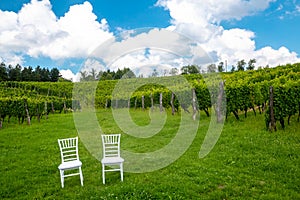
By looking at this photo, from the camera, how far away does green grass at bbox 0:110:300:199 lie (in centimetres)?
627

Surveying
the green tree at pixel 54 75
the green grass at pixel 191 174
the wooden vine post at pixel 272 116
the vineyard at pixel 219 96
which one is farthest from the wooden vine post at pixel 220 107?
the green tree at pixel 54 75

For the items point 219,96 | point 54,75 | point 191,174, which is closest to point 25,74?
point 54,75

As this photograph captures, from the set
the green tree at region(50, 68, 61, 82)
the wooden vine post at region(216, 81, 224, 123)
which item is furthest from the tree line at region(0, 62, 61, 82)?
the wooden vine post at region(216, 81, 224, 123)

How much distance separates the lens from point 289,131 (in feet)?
38.2

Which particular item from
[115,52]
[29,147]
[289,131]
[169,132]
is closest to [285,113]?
[289,131]

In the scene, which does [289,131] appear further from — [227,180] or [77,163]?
[77,163]

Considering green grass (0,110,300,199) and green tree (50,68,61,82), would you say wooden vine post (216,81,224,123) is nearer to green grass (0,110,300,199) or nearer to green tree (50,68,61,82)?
green grass (0,110,300,199)

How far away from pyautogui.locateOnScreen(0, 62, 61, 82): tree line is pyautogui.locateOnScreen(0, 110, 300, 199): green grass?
7196 centimetres

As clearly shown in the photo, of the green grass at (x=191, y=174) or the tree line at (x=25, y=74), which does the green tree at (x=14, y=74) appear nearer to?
the tree line at (x=25, y=74)

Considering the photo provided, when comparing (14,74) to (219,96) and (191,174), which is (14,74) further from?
(191,174)

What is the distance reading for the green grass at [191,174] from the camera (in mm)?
6273

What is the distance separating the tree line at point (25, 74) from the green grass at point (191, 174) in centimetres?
7196

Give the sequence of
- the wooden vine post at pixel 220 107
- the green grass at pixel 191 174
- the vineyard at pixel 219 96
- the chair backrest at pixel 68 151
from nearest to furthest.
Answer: the green grass at pixel 191 174 < the chair backrest at pixel 68 151 < the vineyard at pixel 219 96 < the wooden vine post at pixel 220 107

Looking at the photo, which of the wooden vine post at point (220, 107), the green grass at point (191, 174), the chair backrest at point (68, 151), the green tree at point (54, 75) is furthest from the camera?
the green tree at point (54, 75)
